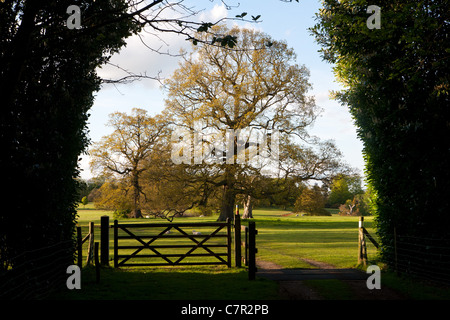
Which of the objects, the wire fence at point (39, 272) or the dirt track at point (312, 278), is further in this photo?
the dirt track at point (312, 278)

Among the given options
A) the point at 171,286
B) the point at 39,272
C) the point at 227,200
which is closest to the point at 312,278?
the point at 171,286

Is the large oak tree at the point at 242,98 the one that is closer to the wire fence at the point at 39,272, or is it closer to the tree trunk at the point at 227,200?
the tree trunk at the point at 227,200

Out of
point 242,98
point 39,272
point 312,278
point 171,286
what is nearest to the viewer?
point 39,272

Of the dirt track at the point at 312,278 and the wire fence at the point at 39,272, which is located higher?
the wire fence at the point at 39,272

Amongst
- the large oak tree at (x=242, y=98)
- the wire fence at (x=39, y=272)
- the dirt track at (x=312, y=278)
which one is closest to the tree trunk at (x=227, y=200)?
the large oak tree at (x=242, y=98)

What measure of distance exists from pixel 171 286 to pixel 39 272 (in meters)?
2.98

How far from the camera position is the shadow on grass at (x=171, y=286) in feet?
29.1

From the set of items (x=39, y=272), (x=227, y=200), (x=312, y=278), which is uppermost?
(x=227, y=200)

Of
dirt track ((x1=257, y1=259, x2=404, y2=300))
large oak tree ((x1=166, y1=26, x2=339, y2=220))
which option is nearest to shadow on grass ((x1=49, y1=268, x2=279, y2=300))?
dirt track ((x1=257, y1=259, x2=404, y2=300))

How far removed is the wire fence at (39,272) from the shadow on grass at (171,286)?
401mm

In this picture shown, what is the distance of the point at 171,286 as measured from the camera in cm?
1005

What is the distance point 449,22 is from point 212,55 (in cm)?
2666

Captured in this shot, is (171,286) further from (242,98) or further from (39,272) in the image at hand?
(242,98)

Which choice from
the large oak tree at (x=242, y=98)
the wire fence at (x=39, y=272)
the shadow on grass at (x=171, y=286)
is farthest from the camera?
the large oak tree at (x=242, y=98)
